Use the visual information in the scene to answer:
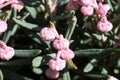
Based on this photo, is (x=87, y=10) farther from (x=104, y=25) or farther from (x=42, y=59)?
(x=42, y=59)

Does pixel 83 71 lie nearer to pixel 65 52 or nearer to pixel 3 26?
pixel 65 52

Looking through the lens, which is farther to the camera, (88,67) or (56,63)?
(88,67)

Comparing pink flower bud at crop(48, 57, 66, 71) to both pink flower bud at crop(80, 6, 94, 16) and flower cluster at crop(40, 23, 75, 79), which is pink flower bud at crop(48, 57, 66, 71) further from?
pink flower bud at crop(80, 6, 94, 16)

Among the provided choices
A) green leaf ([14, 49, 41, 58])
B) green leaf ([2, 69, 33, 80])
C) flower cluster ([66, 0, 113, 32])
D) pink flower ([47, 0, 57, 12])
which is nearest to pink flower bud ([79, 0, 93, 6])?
flower cluster ([66, 0, 113, 32])

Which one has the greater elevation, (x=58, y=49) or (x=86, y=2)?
(x=86, y=2)

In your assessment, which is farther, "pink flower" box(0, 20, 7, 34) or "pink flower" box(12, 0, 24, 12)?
"pink flower" box(12, 0, 24, 12)

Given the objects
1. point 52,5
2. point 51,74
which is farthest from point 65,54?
point 52,5

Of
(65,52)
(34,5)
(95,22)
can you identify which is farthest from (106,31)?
(34,5)

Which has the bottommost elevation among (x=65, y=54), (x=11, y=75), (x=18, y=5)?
(x=11, y=75)

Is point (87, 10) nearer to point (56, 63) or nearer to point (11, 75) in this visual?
point (56, 63)

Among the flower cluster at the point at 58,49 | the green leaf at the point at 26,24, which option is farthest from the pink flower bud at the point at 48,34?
the green leaf at the point at 26,24
